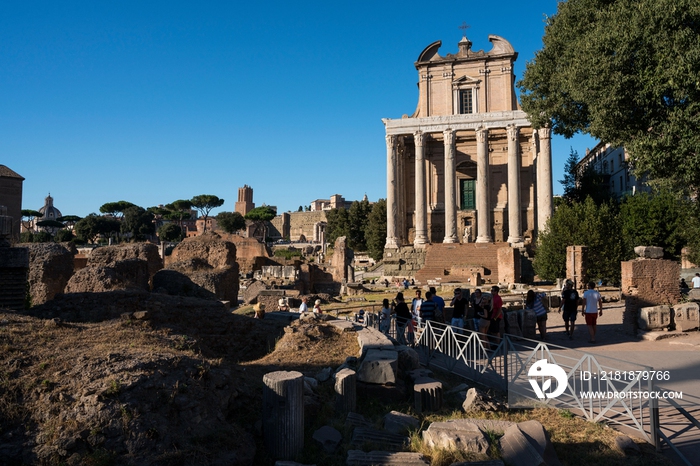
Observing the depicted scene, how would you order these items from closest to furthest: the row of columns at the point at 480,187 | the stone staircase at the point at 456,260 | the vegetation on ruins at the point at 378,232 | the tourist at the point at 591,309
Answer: the tourist at the point at 591,309 → the stone staircase at the point at 456,260 → the row of columns at the point at 480,187 → the vegetation on ruins at the point at 378,232

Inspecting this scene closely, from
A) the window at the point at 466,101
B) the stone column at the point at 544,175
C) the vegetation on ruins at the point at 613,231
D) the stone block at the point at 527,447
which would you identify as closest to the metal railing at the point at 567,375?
the stone block at the point at 527,447

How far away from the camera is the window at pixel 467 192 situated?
4241 centimetres

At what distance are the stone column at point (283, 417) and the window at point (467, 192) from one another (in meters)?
38.8

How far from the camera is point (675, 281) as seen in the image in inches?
510

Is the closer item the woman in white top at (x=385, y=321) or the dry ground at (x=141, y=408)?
the dry ground at (x=141, y=408)

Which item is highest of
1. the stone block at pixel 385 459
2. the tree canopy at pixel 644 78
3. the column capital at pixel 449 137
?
the column capital at pixel 449 137

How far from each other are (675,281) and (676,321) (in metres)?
1.35

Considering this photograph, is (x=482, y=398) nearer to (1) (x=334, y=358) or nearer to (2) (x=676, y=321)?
(1) (x=334, y=358)

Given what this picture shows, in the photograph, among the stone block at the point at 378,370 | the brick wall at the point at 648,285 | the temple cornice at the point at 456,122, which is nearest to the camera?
the stone block at the point at 378,370

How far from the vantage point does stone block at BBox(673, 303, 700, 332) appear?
1197 centimetres

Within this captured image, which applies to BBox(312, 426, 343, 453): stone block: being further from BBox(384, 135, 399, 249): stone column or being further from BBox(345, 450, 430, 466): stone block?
BBox(384, 135, 399, 249): stone column

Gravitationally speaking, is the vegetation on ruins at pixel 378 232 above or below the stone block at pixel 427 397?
above

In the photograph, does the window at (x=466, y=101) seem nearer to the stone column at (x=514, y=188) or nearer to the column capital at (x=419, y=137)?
the column capital at (x=419, y=137)

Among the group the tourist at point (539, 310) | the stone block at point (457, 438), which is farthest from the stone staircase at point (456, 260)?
the stone block at point (457, 438)
